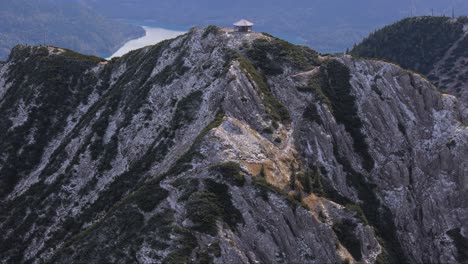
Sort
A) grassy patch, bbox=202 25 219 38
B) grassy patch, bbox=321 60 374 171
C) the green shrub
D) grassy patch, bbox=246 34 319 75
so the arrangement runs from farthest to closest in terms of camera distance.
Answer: grassy patch, bbox=202 25 219 38
grassy patch, bbox=246 34 319 75
grassy patch, bbox=321 60 374 171
the green shrub

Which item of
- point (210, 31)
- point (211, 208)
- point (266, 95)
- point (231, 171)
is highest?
point (210, 31)

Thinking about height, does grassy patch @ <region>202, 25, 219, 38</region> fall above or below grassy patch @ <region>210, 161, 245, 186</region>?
above

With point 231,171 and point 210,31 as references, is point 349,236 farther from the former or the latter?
point 210,31

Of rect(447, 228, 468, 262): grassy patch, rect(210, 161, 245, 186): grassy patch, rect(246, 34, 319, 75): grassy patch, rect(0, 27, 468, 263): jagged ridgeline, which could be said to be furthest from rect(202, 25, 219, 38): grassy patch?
rect(447, 228, 468, 262): grassy patch

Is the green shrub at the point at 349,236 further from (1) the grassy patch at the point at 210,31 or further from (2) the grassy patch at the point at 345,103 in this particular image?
(1) the grassy patch at the point at 210,31

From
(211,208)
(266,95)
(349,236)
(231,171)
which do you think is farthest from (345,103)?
(211,208)

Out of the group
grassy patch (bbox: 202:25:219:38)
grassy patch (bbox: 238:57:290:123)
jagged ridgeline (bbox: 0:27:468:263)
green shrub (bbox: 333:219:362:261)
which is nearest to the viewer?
jagged ridgeline (bbox: 0:27:468:263)

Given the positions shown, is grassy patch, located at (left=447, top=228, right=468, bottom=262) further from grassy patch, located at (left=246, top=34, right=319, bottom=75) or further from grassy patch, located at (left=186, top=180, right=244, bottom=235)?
grassy patch, located at (left=246, top=34, right=319, bottom=75)

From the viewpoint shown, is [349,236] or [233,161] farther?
[233,161]

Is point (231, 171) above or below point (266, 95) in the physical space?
below

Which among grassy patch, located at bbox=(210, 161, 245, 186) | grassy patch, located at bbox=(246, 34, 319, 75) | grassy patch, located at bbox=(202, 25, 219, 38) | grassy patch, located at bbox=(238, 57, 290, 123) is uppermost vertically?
grassy patch, located at bbox=(202, 25, 219, 38)
